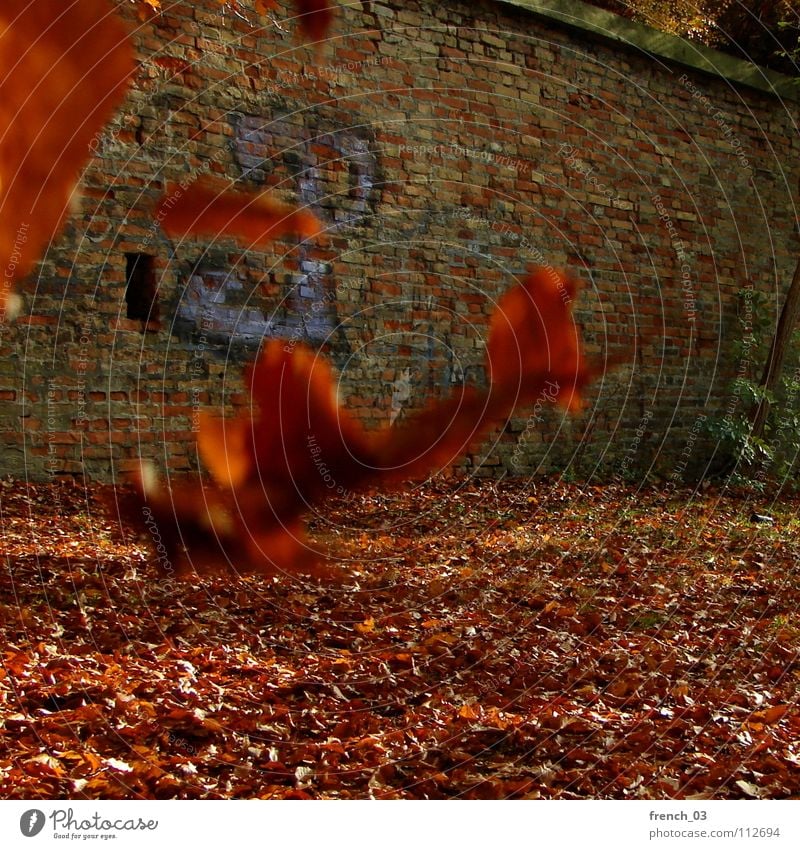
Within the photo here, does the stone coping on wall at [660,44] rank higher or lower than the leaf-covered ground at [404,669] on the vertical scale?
higher

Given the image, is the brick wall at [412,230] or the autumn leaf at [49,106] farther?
the brick wall at [412,230]

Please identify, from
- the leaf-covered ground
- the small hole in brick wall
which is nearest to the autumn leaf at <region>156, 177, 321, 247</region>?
the small hole in brick wall

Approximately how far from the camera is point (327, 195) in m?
7.09

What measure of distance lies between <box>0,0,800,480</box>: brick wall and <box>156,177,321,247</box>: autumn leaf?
10 centimetres

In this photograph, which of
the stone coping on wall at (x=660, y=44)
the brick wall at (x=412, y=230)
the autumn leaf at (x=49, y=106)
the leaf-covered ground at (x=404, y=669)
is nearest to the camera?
the leaf-covered ground at (x=404, y=669)

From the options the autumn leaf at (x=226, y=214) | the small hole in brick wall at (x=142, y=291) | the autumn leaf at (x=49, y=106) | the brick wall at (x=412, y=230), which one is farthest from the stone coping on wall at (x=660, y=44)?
the small hole in brick wall at (x=142, y=291)

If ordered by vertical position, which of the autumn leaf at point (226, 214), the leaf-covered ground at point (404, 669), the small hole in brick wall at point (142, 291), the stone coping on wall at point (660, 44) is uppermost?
the stone coping on wall at point (660, 44)

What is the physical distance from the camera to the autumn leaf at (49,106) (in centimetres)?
571

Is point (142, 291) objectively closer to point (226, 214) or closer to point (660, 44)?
point (226, 214)

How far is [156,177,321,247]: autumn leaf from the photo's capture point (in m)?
6.40

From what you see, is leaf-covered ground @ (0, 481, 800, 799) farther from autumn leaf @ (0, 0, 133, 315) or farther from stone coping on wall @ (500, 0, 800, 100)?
stone coping on wall @ (500, 0, 800, 100)

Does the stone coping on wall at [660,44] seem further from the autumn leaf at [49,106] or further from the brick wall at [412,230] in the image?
the autumn leaf at [49,106]

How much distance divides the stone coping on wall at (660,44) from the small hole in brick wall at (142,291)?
12.8 feet

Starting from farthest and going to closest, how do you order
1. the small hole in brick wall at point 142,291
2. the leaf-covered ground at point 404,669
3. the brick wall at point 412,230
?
the small hole in brick wall at point 142,291 < the brick wall at point 412,230 < the leaf-covered ground at point 404,669
